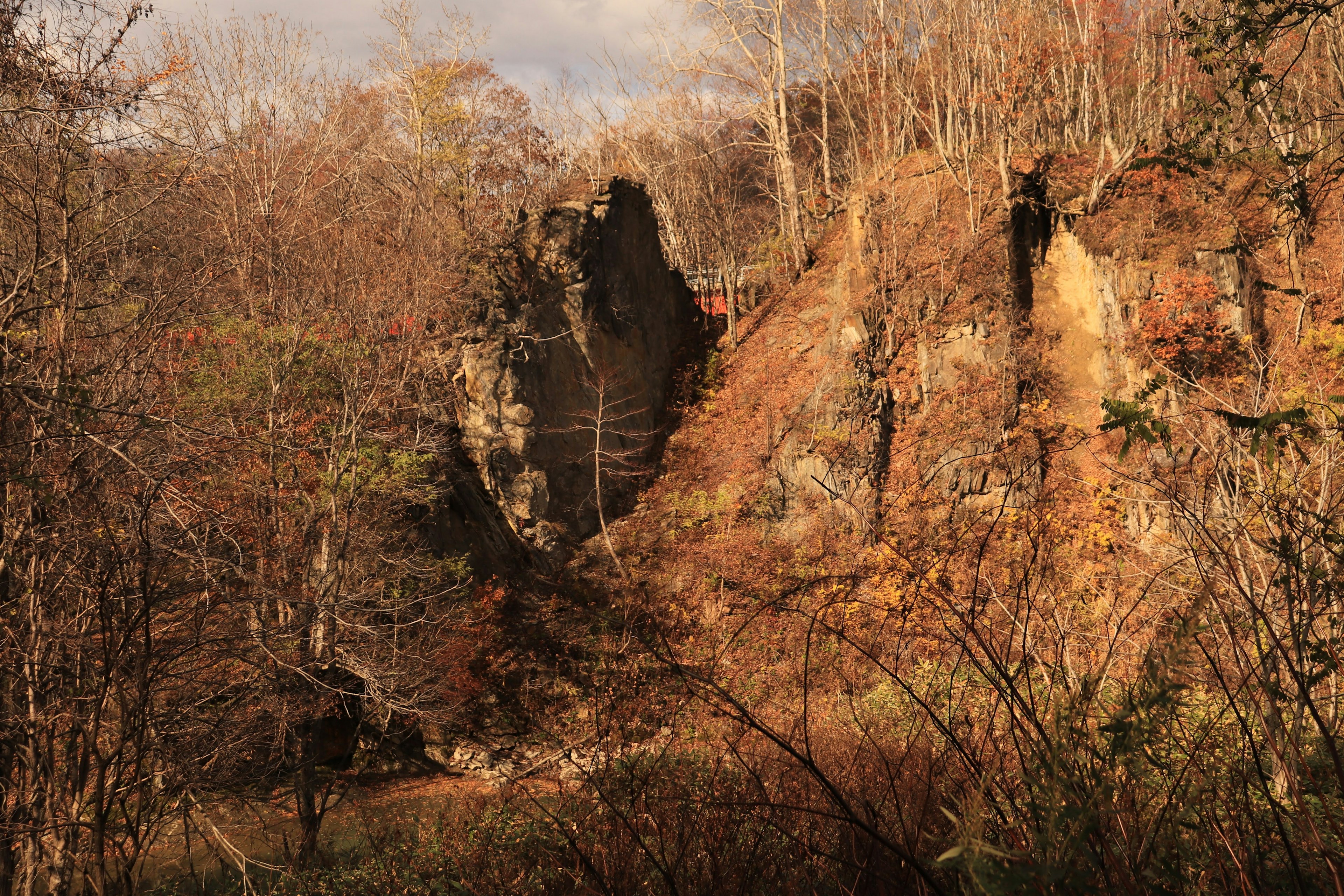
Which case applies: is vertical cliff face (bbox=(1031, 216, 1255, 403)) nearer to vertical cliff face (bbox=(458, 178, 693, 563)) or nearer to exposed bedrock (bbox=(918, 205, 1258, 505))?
exposed bedrock (bbox=(918, 205, 1258, 505))

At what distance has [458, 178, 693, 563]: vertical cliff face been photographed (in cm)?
1827

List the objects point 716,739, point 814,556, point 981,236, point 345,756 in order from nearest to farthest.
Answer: point 716,739 → point 345,756 → point 814,556 → point 981,236

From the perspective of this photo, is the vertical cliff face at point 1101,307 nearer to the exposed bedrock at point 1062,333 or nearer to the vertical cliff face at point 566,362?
the exposed bedrock at point 1062,333

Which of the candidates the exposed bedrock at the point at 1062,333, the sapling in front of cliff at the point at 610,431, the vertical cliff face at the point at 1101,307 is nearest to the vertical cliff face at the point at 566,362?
the sapling in front of cliff at the point at 610,431

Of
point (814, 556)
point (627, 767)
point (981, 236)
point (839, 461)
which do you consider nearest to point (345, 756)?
point (814, 556)

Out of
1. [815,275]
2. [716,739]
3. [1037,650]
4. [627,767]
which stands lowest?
[716,739]

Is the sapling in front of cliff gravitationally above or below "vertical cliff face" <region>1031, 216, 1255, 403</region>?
below

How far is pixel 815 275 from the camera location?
2341cm

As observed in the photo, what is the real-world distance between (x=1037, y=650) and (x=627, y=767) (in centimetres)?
108

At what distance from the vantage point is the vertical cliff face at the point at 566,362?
59.9 ft

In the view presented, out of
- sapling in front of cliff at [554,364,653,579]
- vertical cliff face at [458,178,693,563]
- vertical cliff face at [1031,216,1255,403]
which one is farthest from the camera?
sapling in front of cliff at [554,364,653,579]

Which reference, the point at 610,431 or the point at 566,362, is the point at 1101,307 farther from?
the point at 566,362

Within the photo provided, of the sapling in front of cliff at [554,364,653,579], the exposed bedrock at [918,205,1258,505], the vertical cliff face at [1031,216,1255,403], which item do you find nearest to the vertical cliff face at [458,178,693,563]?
the sapling in front of cliff at [554,364,653,579]

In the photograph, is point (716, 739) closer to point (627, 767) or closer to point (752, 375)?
point (627, 767)
